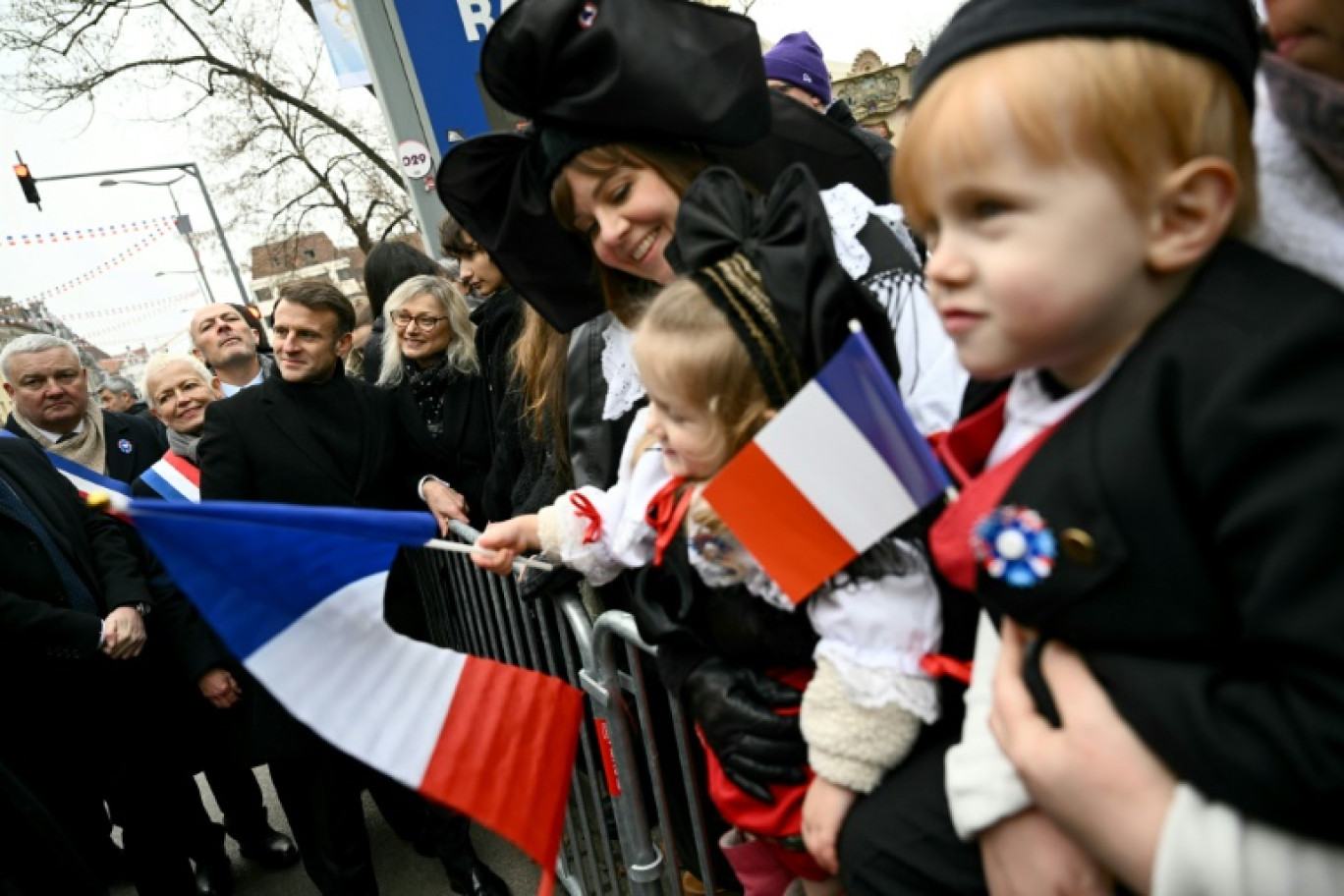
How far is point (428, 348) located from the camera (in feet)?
12.6

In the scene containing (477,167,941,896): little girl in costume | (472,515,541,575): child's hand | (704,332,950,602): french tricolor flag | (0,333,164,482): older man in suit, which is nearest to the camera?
(704,332,950,602): french tricolor flag

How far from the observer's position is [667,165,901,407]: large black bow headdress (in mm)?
1194

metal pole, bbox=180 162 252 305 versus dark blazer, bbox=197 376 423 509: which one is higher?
metal pole, bbox=180 162 252 305

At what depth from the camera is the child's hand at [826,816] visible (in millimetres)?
1169

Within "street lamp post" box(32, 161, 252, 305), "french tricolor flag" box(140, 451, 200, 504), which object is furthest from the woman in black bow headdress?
"street lamp post" box(32, 161, 252, 305)

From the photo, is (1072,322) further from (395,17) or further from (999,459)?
(395,17)

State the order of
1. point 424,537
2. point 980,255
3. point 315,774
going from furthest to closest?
1. point 315,774
2. point 424,537
3. point 980,255

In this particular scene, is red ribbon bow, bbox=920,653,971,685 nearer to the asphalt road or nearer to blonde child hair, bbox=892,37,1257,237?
blonde child hair, bbox=892,37,1257,237

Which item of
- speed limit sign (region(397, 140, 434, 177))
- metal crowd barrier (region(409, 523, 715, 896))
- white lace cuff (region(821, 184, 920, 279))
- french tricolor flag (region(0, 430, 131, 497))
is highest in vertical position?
speed limit sign (region(397, 140, 434, 177))

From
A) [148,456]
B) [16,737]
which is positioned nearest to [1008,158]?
→ [16,737]

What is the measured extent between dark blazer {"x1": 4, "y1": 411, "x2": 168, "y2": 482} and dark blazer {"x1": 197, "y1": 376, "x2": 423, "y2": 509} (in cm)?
134

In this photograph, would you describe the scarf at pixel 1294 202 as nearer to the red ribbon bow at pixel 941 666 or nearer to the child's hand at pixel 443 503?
the red ribbon bow at pixel 941 666

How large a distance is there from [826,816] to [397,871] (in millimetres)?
3300

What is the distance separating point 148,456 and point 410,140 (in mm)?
3142
